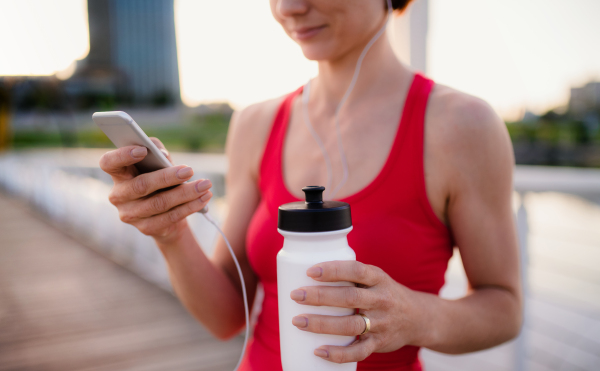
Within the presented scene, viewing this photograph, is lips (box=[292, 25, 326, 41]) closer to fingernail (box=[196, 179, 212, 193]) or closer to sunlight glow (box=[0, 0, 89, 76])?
fingernail (box=[196, 179, 212, 193])

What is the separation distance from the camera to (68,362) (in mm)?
2670

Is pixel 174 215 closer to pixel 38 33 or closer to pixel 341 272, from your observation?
pixel 341 272

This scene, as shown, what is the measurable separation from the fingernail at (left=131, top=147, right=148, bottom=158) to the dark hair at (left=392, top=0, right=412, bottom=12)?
62cm

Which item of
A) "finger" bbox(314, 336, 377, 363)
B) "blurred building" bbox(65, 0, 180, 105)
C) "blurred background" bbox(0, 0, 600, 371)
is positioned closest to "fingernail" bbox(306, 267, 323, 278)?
Answer: "finger" bbox(314, 336, 377, 363)

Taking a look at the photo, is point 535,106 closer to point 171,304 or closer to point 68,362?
point 171,304

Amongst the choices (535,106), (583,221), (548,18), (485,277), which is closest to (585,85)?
(535,106)

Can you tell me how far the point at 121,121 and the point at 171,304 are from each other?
324 cm

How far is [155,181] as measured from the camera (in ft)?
2.12

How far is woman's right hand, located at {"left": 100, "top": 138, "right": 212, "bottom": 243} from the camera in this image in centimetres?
64

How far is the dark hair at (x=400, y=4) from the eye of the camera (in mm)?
912

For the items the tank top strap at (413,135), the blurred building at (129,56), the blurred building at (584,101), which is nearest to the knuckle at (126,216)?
the tank top strap at (413,135)

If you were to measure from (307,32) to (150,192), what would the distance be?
438 mm

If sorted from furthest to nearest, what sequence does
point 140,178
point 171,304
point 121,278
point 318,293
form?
point 121,278 < point 171,304 < point 140,178 < point 318,293

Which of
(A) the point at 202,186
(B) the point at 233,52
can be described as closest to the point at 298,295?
(A) the point at 202,186
